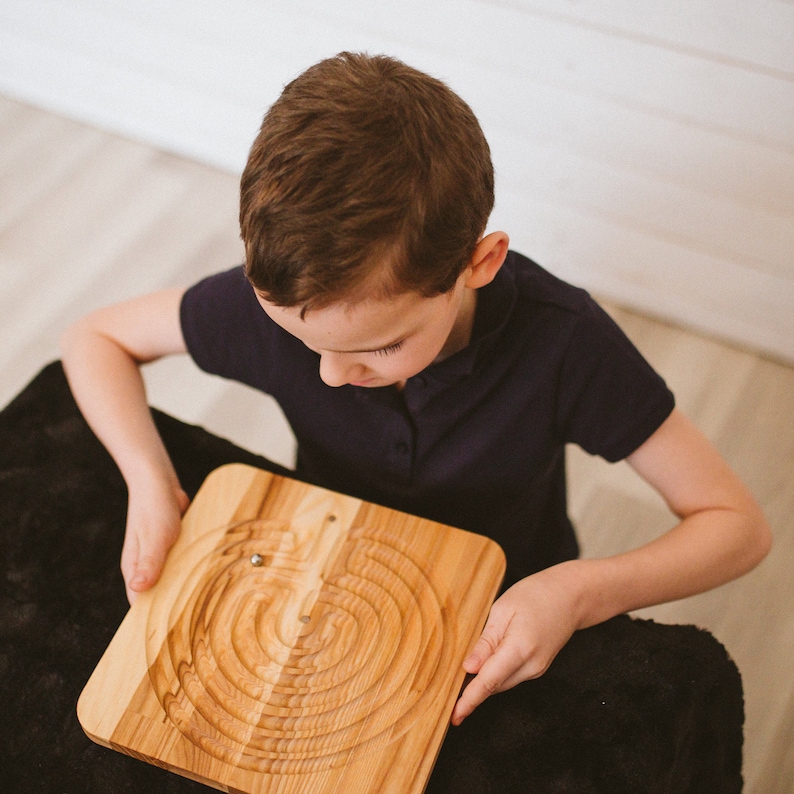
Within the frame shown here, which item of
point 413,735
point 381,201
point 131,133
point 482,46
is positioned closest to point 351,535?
point 413,735

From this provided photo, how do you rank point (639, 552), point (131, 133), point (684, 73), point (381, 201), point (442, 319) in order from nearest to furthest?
point (381, 201) → point (442, 319) → point (639, 552) → point (684, 73) → point (131, 133)

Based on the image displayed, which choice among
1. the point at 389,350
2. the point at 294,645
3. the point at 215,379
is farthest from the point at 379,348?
the point at 215,379

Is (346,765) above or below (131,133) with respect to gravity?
above

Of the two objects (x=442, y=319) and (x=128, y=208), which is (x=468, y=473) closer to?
(x=442, y=319)

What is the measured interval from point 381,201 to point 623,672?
1.50 ft

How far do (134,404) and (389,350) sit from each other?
358 mm

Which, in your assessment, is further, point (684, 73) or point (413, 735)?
point (684, 73)

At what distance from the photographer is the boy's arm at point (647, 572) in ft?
2.25

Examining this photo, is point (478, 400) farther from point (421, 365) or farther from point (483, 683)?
point (483, 683)

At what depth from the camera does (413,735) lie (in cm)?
64

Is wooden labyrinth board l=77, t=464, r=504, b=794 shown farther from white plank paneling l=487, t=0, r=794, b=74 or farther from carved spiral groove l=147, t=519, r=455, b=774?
white plank paneling l=487, t=0, r=794, b=74

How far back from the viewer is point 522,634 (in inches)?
27.1

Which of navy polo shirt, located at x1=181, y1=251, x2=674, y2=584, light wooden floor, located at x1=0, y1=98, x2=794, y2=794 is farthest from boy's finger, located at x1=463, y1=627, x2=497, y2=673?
light wooden floor, located at x1=0, y1=98, x2=794, y2=794

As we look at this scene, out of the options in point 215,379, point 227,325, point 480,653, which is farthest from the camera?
point 215,379
